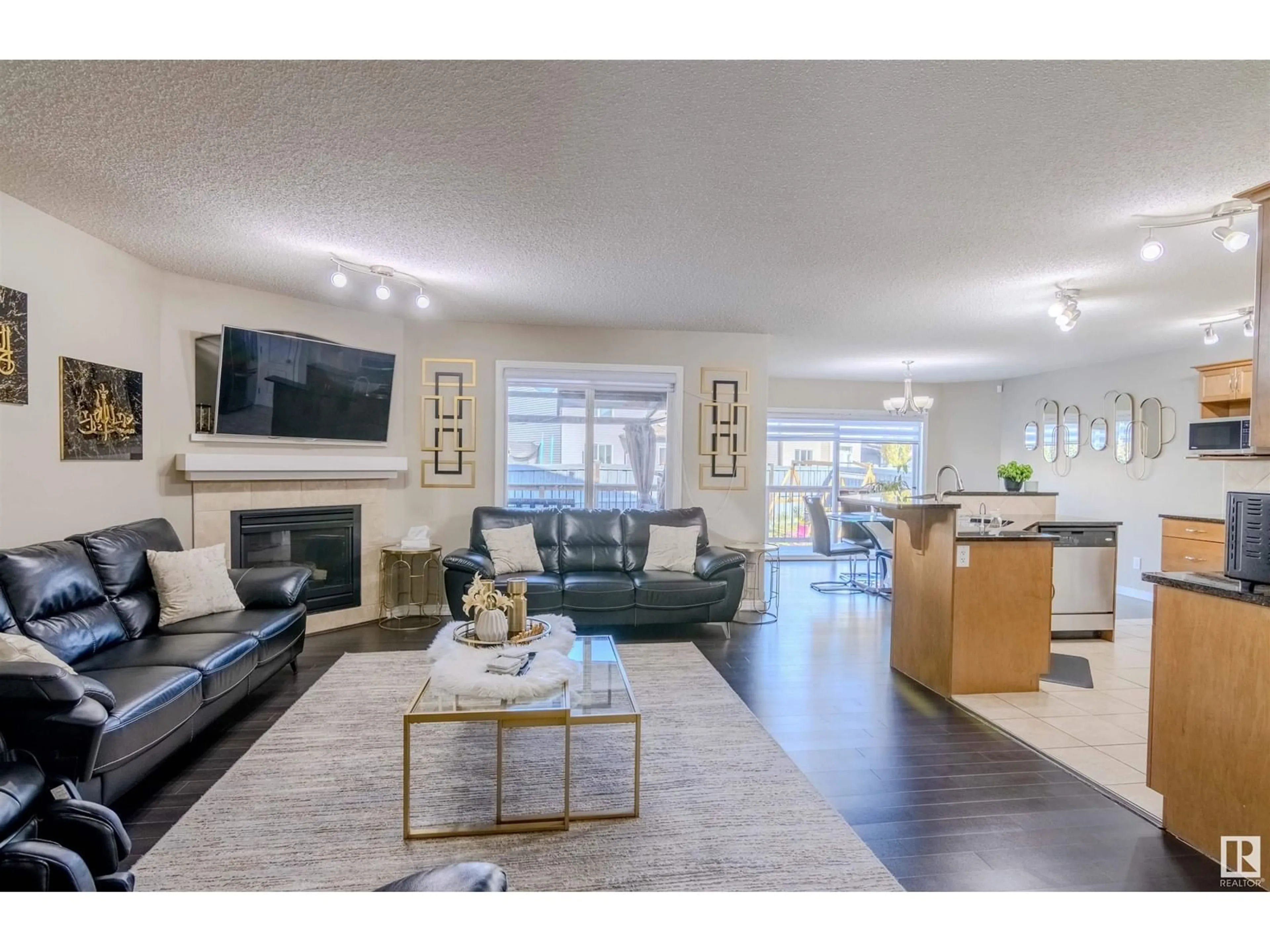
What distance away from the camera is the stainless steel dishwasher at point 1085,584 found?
4.40 m

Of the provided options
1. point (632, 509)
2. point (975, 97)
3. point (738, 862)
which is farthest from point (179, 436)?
point (975, 97)

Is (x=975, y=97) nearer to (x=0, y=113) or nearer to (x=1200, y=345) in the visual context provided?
(x=0, y=113)

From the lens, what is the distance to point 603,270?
3.54 meters

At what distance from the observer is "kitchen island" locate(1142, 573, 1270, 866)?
1726 mm

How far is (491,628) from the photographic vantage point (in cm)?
262

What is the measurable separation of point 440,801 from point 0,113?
2849 mm

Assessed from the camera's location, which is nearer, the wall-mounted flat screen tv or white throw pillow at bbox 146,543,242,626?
white throw pillow at bbox 146,543,242,626

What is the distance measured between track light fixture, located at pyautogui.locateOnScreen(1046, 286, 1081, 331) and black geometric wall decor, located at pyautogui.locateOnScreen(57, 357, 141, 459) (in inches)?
228

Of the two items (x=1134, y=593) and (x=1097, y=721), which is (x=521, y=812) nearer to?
(x=1097, y=721)

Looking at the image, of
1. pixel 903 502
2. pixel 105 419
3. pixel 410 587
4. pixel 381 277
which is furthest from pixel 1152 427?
pixel 105 419

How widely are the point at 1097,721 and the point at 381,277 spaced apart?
4860 millimetres

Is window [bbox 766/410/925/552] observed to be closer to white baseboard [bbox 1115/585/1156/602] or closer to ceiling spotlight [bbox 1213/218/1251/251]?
white baseboard [bbox 1115/585/1156/602]

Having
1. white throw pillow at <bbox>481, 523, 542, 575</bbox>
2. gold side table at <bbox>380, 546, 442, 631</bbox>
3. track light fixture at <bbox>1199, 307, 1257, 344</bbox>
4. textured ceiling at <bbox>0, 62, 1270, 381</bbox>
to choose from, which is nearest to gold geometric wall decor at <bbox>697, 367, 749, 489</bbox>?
textured ceiling at <bbox>0, 62, 1270, 381</bbox>

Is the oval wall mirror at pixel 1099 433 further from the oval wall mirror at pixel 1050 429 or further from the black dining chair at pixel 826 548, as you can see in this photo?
the black dining chair at pixel 826 548
